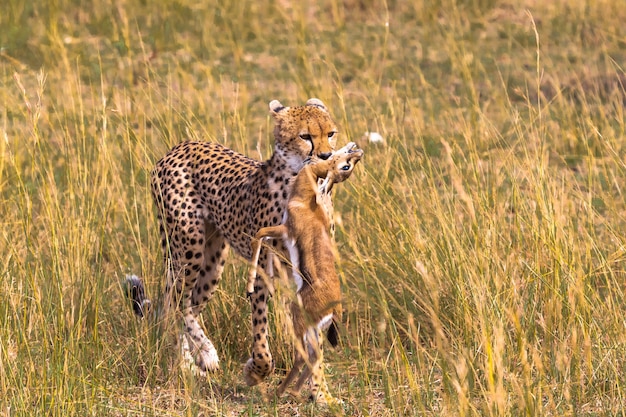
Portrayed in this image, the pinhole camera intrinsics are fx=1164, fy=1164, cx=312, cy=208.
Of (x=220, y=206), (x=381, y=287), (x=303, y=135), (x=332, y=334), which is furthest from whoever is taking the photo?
(x=220, y=206)

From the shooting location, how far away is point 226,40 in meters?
8.98

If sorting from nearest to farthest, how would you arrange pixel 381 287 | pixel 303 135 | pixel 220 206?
pixel 381 287 → pixel 303 135 → pixel 220 206

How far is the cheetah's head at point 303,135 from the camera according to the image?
4.11 metres

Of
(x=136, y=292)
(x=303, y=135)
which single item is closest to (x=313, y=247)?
(x=303, y=135)

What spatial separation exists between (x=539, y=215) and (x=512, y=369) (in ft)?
2.90

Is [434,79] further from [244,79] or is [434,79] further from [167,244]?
[167,244]

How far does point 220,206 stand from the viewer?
14.7ft

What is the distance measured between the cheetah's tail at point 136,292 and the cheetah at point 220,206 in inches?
4.3

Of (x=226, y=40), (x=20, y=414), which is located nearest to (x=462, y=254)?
(x=20, y=414)

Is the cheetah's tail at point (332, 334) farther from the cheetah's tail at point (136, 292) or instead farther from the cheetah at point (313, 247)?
the cheetah's tail at point (136, 292)

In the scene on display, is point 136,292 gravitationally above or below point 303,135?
below

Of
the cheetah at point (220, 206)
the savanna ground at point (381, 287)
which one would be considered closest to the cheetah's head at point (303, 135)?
the cheetah at point (220, 206)

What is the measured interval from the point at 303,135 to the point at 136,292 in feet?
3.19

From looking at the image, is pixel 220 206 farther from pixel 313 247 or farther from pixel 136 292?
pixel 313 247
